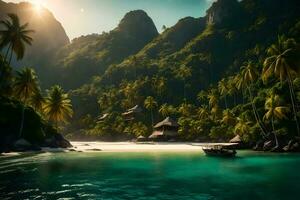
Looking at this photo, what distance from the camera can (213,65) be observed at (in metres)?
128

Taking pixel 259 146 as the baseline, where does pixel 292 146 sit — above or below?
below

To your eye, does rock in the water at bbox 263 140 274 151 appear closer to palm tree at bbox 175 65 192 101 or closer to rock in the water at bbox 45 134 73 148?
rock in the water at bbox 45 134 73 148

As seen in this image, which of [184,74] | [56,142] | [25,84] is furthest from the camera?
[184,74]

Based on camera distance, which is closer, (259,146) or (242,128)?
(259,146)

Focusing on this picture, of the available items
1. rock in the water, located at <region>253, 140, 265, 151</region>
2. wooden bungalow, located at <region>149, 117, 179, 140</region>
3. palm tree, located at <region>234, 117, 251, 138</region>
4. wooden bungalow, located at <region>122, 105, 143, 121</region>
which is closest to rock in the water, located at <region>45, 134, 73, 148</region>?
wooden bungalow, located at <region>149, 117, 179, 140</region>

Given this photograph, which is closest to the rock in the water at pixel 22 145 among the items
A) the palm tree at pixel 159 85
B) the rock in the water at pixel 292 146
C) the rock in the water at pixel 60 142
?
the rock in the water at pixel 60 142

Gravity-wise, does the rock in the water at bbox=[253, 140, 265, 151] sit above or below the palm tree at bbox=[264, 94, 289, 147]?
below

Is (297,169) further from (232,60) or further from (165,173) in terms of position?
(232,60)

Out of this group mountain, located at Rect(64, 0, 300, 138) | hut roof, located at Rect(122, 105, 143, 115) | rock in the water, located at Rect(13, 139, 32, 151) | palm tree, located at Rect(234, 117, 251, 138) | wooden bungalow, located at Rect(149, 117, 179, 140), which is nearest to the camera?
rock in the water, located at Rect(13, 139, 32, 151)

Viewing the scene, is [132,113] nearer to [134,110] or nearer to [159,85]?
[134,110]

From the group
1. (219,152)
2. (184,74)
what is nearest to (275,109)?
(219,152)

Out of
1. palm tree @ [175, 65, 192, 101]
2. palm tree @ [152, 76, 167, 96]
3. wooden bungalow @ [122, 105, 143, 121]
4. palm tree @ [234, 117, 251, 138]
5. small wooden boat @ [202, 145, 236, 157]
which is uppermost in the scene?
palm tree @ [175, 65, 192, 101]

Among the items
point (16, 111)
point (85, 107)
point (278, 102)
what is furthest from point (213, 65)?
point (16, 111)

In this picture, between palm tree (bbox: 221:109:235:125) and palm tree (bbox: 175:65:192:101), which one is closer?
palm tree (bbox: 221:109:235:125)
